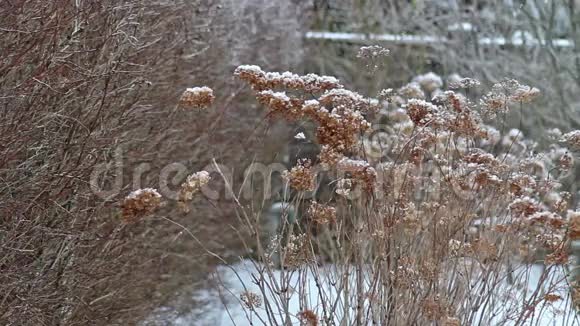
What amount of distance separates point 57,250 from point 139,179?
1245 mm

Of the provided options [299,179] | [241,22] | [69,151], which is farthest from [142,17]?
[241,22]

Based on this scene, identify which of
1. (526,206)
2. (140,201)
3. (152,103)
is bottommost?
(152,103)

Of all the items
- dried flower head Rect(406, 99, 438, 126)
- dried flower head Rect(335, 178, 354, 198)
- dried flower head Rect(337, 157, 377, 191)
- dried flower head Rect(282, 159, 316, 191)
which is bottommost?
dried flower head Rect(335, 178, 354, 198)

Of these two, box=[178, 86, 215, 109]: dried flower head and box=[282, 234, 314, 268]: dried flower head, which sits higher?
box=[178, 86, 215, 109]: dried flower head

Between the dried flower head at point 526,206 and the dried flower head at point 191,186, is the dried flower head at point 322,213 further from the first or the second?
the dried flower head at point 526,206

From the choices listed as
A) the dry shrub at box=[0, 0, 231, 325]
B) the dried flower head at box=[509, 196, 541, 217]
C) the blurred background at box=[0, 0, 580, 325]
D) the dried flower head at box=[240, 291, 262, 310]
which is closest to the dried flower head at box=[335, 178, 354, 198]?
the blurred background at box=[0, 0, 580, 325]

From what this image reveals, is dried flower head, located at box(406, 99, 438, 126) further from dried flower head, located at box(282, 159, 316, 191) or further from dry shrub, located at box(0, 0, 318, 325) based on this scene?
dry shrub, located at box(0, 0, 318, 325)

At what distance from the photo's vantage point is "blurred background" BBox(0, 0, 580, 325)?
408 centimetres

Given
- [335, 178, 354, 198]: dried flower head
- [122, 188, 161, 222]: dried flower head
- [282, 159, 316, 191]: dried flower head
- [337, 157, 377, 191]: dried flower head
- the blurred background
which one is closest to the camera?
[122, 188, 161, 222]: dried flower head

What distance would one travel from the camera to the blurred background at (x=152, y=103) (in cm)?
408

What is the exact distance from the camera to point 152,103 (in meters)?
5.95

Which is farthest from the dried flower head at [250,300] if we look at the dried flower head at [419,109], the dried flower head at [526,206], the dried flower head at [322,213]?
the dried flower head at [526,206]

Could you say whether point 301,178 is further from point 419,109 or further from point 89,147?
point 89,147

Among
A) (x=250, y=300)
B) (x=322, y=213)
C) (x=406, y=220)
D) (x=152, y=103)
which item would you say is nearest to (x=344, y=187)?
(x=322, y=213)
